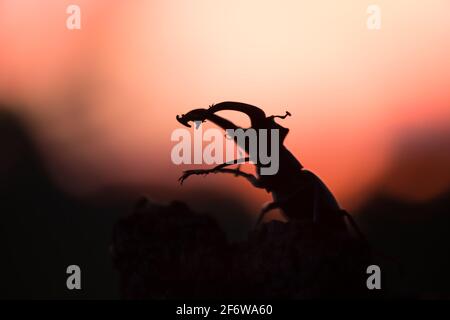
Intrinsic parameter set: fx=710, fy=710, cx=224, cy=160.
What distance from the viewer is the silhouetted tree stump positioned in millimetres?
5324

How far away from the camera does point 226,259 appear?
559 cm

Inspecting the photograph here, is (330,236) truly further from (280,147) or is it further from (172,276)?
(172,276)

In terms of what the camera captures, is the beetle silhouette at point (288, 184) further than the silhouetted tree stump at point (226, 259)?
Yes

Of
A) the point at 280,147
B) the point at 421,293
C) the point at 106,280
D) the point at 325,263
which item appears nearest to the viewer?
the point at 325,263

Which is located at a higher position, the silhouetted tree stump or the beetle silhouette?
the beetle silhouette

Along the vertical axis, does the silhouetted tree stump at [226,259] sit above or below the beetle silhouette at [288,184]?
below

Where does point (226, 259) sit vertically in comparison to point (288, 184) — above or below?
below

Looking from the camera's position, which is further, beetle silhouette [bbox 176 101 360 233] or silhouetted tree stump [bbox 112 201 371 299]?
beetle silhouette [bbox 176 101 360 233]

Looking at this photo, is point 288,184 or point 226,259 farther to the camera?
point 288,184

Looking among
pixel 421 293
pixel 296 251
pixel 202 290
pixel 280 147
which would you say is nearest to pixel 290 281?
pixel 296 251

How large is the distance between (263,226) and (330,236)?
52 cm

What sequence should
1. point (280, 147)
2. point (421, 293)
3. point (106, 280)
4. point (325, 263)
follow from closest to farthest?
1. point (325, 263)
2. point (280, 147)
3. point (421, 293)
4. point (106, 280)

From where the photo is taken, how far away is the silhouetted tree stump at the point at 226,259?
5.32m

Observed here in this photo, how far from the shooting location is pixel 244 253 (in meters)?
5.55
